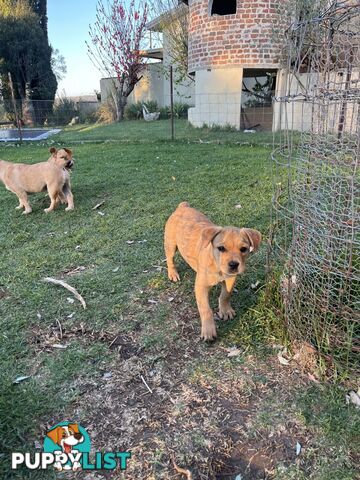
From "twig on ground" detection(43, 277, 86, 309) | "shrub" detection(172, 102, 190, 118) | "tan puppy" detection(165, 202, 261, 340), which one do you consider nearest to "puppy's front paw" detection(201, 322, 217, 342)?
"tan puppy" detection(165, 202, 261, 340)

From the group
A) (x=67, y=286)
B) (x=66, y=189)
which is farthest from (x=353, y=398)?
(x=66, y=189)

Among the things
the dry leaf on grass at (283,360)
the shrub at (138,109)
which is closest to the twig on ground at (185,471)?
the dry leaf on grass at (283,360)

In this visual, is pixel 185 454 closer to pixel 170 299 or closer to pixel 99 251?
pixel 170 299

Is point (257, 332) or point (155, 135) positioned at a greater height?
point (155, 135)

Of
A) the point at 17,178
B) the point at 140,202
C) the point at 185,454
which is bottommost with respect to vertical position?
the point at 185,454

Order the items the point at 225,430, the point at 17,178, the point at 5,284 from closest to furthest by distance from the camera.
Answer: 1. the point at 225,430
2. the point at 5,284
3. the point at 17,178

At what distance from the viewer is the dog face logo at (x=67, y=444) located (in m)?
2.17

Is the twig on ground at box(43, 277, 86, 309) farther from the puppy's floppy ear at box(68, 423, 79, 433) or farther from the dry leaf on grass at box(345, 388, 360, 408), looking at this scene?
the dry leaf on grass at box(345, 388, 360, 408)

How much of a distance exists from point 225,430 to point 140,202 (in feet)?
15.4

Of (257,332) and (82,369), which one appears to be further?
(257,332)

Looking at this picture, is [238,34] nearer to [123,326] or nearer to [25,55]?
[123,326]

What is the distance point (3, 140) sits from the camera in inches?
593

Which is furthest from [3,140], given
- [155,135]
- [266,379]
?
[266,379]

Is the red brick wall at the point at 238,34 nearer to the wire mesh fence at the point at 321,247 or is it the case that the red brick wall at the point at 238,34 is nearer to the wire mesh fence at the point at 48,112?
the wire mesh fence at the point at 321,247
